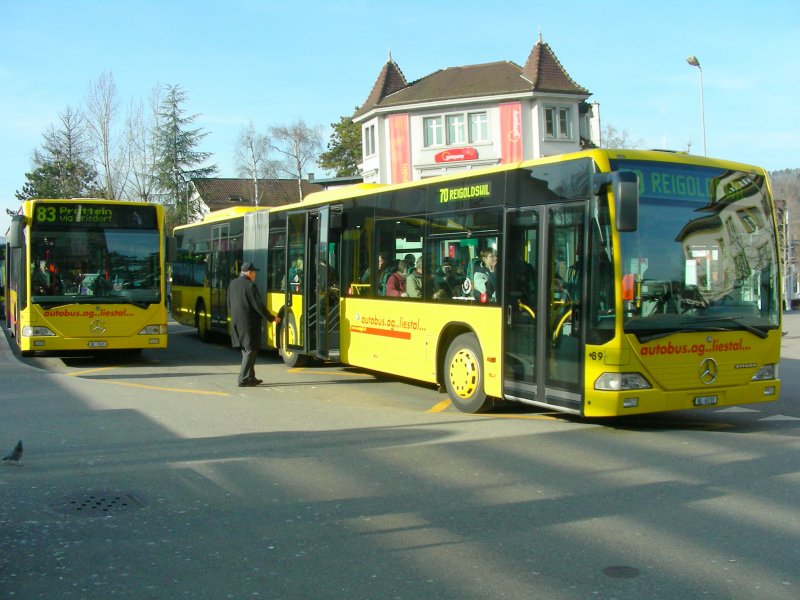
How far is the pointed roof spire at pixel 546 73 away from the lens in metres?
50.5

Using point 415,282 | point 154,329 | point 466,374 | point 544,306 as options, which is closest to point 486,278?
A: point 544,306

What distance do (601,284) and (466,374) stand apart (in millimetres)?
2610

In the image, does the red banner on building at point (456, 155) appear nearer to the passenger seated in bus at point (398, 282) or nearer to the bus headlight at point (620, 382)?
the passenger seated in bus at point (398, 282)

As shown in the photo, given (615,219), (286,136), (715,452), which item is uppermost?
(286,136)

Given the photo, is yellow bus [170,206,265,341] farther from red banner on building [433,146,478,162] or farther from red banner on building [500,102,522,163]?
red banner on building [500,102,522,163]

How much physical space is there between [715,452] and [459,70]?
49967 millimetres

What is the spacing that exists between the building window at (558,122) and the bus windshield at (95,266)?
37.9m

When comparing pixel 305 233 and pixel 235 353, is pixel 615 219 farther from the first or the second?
pixel 235 353

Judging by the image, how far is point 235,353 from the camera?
63.6 ft

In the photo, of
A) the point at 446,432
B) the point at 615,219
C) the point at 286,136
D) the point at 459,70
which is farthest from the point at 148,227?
the point at 286,136

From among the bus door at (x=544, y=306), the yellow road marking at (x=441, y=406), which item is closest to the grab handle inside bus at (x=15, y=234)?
the yellow road marking at (x=441, y=406)

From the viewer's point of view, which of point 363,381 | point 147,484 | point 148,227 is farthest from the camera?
point 148,227

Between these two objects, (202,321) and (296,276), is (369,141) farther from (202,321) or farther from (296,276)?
(296,276)

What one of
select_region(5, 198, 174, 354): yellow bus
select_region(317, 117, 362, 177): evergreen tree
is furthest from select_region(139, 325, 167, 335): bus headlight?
select_region(317, 117, 362, 177): evergreen tree
